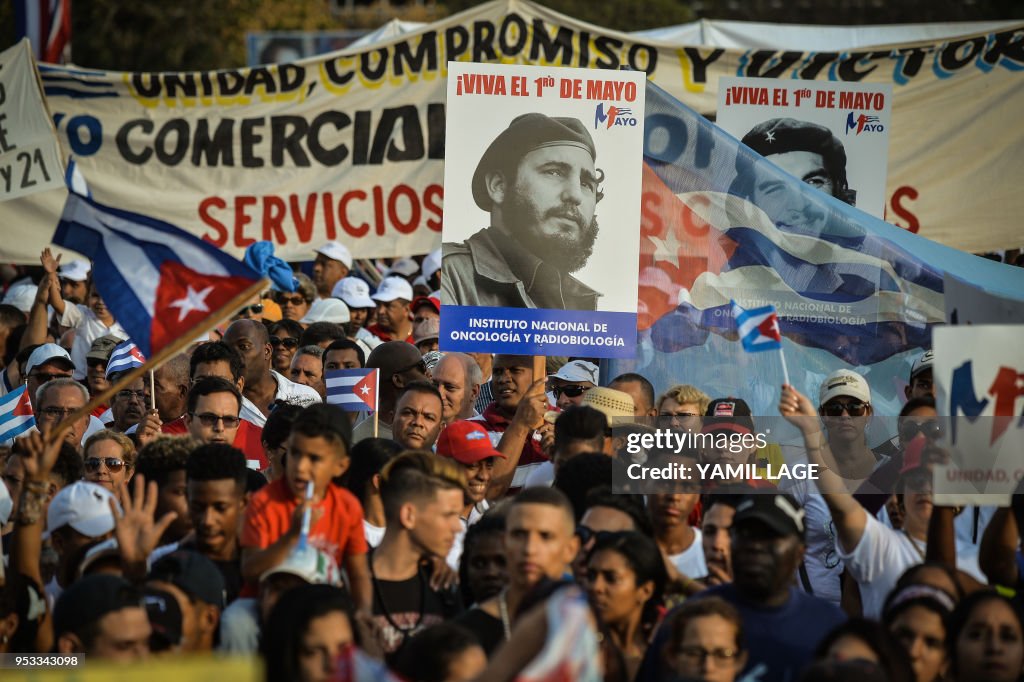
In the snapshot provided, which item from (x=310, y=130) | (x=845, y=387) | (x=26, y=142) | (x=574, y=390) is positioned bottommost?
(x=845, y=387)

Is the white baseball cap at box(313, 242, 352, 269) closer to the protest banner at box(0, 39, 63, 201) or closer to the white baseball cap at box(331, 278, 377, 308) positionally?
the white baseball cap at box(331, 278, 377, 308)

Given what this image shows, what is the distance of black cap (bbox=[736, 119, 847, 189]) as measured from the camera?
9047 mm

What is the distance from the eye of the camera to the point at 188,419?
7660 millimetres

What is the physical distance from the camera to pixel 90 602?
4.76 m

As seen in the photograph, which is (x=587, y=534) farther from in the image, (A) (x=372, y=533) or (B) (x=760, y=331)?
(B) (x=760, y=331)

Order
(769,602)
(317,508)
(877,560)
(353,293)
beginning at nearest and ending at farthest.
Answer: (769,602), (317,508), (877,560), (353,293)

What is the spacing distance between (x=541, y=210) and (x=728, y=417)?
139 centimetres

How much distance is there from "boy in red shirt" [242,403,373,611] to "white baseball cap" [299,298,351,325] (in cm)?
486

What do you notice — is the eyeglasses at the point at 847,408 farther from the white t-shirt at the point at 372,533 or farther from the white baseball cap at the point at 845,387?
the white t-shirt at the point at 372,533

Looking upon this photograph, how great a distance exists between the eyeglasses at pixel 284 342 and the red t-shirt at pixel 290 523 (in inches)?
157

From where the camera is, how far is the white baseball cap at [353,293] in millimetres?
11016

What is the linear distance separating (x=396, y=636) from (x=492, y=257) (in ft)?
8.32

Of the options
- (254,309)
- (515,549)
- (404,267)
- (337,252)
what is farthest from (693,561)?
(404,267)

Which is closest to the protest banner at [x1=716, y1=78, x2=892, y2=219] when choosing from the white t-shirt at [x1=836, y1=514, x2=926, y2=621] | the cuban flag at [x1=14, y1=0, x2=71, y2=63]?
the white t-shirt at [x1=836, y1=514, x2=926, y2=621]
